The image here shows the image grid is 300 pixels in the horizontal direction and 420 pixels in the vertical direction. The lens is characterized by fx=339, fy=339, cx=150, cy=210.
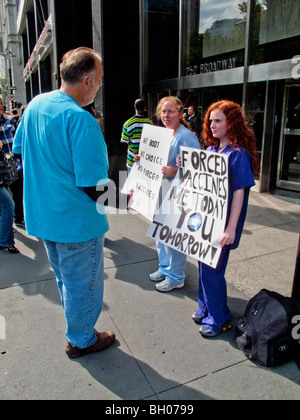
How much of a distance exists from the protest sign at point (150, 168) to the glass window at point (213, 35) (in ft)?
16.9

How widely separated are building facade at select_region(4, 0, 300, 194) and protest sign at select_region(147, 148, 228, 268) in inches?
176

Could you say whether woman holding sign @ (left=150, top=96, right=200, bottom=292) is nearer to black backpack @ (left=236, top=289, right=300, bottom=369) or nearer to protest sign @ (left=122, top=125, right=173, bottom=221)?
protest sign @ (left=122, top=125, right=173, bottom=221)

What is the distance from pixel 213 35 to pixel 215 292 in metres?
7.69

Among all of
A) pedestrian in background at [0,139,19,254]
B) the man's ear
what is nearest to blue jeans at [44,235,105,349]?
the man's ear

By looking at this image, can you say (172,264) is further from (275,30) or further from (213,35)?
(213,35)

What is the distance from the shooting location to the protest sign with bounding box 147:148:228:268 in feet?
8.36

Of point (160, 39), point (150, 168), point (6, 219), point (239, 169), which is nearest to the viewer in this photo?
point (239, 169)

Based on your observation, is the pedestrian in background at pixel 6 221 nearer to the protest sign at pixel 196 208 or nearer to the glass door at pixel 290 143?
the protest sign at pixel 196 208

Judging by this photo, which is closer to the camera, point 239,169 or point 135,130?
point 239,169

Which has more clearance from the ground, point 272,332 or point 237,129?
point 237,129

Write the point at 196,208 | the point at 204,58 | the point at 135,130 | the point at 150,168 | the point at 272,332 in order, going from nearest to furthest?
the point at 272,332 < the point at 196,208 < the point at 150,168 < the point at 135,130 < the point at 204,58

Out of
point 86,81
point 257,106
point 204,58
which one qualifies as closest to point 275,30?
point 257,106

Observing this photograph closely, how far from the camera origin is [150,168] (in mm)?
3348
